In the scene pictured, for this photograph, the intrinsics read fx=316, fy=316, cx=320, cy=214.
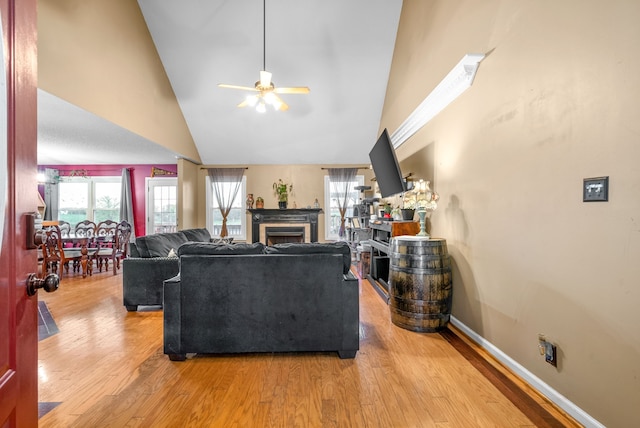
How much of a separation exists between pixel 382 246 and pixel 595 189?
2.61m

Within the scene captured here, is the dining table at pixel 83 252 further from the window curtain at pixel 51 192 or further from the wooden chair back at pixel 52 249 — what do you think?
the window curtain at pixel 51 192

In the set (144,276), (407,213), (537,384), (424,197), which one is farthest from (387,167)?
(144,276)

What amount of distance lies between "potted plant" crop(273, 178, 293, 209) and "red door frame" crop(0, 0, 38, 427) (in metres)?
6.43

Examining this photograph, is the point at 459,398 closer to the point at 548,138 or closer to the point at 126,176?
the point at 548,138

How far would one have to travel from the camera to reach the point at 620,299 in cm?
142

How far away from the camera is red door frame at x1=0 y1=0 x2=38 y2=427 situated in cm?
69

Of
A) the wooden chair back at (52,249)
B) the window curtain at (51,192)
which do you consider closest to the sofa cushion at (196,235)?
the wooden chair back at (52,249)

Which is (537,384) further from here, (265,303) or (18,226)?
(18,226)

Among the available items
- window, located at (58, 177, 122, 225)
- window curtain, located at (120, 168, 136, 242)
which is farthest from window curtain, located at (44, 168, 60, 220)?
window curtain, located at (120, 168, 136, 242)

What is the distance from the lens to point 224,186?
752cm

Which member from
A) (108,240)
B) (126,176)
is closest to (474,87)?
(108,240)

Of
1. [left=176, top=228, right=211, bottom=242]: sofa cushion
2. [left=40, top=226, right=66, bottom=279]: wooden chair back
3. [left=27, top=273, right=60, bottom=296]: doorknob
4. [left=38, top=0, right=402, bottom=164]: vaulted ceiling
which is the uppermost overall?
[left=38, top=0, right=402, bottom=164]: vaulted ceiling

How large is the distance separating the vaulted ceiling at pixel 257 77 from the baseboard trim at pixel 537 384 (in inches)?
181

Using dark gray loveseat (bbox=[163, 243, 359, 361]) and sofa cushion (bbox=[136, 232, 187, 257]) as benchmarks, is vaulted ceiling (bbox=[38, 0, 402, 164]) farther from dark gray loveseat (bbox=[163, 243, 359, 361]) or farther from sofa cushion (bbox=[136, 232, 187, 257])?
dark gray loveseat (bbox=[163, 243, 359, 361])
